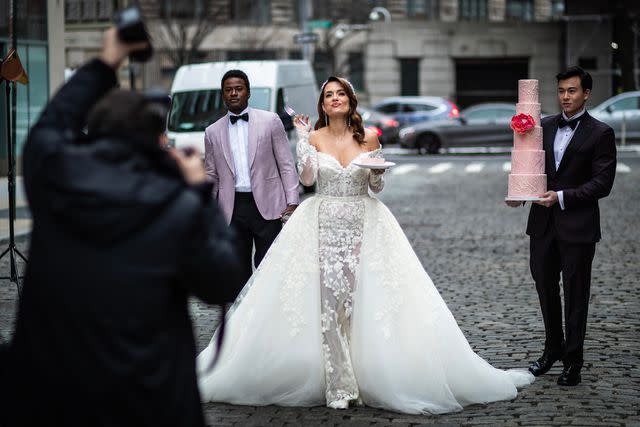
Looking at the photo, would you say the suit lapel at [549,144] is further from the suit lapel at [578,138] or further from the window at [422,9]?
the window at [422,9]

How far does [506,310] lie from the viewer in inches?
400

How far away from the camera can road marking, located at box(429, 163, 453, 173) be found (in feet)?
97.4

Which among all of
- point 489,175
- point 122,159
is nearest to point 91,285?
point 122,159

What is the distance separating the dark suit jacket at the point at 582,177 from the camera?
720 cm

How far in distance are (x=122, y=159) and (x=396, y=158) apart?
105 ft

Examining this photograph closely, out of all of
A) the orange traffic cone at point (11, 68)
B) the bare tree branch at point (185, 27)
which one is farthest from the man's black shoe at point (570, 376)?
the bare tree branch at point (185, 27)

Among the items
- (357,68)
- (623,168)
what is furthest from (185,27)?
(623,168)

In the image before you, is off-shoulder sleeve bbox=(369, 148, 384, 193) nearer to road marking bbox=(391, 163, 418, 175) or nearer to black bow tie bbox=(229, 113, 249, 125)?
black bow tie bbox=(229, 113, 249, 125)

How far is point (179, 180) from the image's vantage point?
3.46 meters

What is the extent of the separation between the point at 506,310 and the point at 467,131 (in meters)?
26.1

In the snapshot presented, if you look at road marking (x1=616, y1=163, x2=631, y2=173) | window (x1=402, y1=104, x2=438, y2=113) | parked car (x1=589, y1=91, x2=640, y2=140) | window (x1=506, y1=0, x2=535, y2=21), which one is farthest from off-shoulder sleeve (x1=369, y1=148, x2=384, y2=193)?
window (x1=506, y1=0, x2=535, y2=21)

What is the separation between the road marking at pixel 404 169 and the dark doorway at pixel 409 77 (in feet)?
63.3

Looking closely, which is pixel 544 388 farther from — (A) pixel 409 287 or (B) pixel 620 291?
(B) pixel 620 291

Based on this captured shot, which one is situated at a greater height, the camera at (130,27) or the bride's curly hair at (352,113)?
the camera at (130,27)
